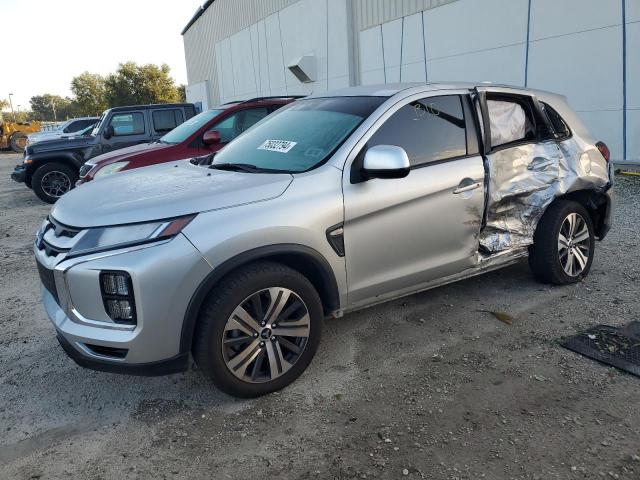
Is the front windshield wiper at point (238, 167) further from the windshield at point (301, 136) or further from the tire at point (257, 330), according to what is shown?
the tire at point (257, 330)

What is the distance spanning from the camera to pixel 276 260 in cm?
300

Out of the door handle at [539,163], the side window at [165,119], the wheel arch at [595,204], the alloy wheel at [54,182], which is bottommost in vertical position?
the wheel arch at [595,204]

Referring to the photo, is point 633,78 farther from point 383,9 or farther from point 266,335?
point 266,335

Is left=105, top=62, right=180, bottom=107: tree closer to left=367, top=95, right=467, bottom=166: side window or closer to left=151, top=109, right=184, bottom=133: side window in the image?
left=151, top=109, right=184, bottom=133: side window

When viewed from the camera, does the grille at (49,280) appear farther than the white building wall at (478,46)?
No

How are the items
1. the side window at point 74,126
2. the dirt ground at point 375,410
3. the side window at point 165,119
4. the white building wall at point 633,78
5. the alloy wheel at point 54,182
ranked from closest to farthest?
the dirt ground at point 375,410, the white building wall at point 633,78, the side window at point 165,119, the alloy wheel at point 54,182, the side window at point 74,126

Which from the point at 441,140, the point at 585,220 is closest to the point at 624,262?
the point at 585,220

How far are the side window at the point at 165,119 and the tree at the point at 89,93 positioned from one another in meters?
56.2

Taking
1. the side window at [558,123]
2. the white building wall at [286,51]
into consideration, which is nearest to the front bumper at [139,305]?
the side window at [558,123]

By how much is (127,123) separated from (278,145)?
24.2 ft

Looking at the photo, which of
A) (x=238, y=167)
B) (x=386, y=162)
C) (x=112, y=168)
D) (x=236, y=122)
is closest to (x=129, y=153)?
(x=112, y=168)

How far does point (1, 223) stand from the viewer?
28.8ft

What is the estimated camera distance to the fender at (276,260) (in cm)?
269

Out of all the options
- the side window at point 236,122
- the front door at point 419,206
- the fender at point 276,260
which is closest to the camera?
the fender at point 276,260
